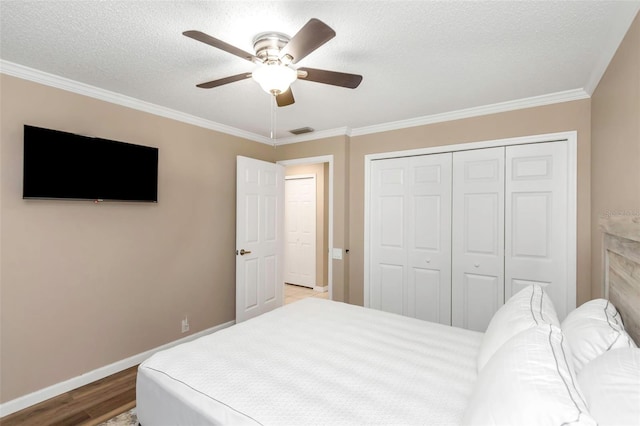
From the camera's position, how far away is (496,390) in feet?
3.25

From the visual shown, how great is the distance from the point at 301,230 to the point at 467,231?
10.8 ft

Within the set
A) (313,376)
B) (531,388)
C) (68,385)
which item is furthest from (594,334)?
(68,385)

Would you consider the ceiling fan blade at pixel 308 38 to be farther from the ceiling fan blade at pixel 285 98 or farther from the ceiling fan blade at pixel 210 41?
the ceiling fan blade at pixel 285 98

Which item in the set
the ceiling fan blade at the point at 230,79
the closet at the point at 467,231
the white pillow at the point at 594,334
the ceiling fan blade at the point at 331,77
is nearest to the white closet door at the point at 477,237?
the closet at the point at 467,231

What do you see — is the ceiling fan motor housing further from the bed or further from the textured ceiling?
the bed

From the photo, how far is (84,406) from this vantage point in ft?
7.35

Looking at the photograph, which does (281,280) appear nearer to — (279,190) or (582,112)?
(279,190)

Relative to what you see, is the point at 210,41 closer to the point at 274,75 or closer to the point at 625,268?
the point at 274,75

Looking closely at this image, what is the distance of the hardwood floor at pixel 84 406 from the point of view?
2080 millimetres

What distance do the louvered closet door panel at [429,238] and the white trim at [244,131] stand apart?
0.42m

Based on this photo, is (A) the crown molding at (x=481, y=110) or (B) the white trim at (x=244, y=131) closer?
(B) the white trim at (x=244, y=131)

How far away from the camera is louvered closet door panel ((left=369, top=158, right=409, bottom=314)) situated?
3.49 metres

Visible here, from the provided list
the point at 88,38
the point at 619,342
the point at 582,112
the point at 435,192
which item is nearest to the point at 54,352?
the point at 88,38

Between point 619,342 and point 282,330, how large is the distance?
1.66 meters
